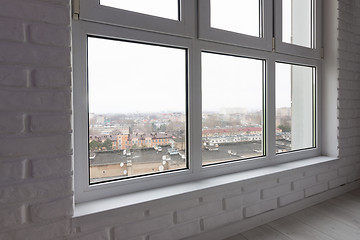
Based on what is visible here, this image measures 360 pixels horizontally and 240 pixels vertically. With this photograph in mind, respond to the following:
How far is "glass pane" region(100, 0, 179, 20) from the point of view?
3.96 feet

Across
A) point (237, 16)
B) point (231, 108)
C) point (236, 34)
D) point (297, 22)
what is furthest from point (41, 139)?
point (297, 22)

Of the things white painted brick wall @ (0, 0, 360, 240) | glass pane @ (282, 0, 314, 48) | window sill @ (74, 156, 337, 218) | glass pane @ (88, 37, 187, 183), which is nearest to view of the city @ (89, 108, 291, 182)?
glass pane @ (88, 37, 187, 183)

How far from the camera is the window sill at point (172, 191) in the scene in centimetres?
107

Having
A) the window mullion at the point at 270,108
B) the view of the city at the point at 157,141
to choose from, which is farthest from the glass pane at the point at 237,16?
the view of the city at the point at 157,141

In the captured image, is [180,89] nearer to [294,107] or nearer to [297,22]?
[294,107]

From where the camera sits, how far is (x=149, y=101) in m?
1.32

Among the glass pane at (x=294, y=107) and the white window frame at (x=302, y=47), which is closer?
the white window frame at (x=302, y=47)

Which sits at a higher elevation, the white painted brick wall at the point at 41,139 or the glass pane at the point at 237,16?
the glass pane at the point at 237,16

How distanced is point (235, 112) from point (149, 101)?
2.18ft

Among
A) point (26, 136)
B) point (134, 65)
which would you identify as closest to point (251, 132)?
point (134, 65)

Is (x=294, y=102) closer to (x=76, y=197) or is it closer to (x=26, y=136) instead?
(x=76, y=197)

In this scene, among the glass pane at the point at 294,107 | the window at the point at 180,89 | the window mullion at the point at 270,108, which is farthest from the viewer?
the glass pane at the point at 294,107

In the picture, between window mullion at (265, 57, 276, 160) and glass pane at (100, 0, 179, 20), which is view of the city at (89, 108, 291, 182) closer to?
window mullion at (265, 57, 276, 160)

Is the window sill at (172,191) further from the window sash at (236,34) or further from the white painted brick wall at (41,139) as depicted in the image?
the window sash at (236,34)
